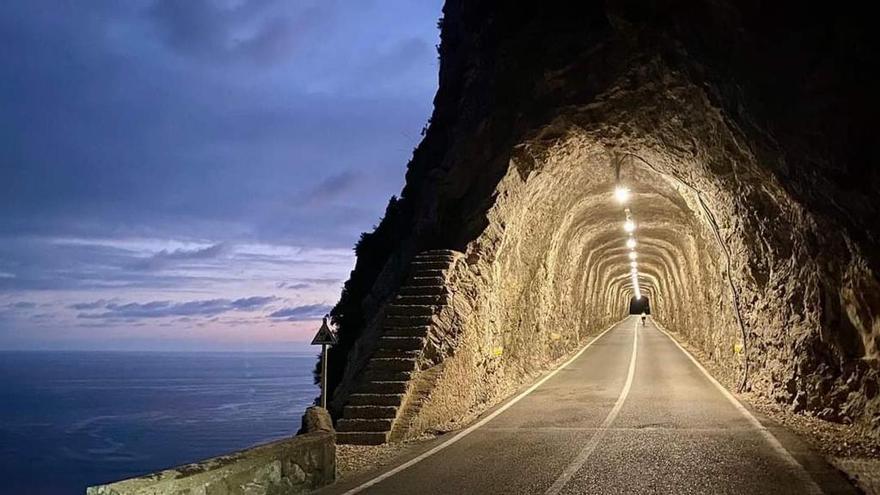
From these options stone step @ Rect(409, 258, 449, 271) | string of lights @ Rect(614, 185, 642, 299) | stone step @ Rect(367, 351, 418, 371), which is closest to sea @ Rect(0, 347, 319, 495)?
string of lights @ Rect(614, 185, 642, 299)

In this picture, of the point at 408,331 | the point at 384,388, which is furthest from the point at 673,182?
the point at 384,388

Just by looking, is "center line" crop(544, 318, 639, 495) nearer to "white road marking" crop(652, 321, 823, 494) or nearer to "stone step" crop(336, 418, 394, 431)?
"white road marking" crop(652, 321, 823, 494)

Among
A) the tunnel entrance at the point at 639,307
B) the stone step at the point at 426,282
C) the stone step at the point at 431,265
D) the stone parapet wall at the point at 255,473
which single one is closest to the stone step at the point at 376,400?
the stone parapet wall at the point at 255,473

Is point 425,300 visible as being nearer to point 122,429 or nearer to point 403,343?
point 403,343

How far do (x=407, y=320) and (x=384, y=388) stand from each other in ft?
6.89

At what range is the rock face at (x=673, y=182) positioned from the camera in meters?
9.95

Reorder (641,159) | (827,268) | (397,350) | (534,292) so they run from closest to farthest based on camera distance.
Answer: (827,268), (397,350), (641,159), (534,292)

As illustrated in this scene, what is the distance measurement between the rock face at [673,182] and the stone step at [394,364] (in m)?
0.59

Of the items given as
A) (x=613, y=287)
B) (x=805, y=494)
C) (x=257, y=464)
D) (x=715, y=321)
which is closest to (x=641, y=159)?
(x=715, y=321)

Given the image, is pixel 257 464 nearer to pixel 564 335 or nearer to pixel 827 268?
pixel 827 268

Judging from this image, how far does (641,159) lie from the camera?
19141mm

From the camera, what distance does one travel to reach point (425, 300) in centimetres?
1505

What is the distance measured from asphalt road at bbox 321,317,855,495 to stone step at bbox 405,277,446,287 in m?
3.12

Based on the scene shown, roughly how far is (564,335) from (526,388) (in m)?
12.4
